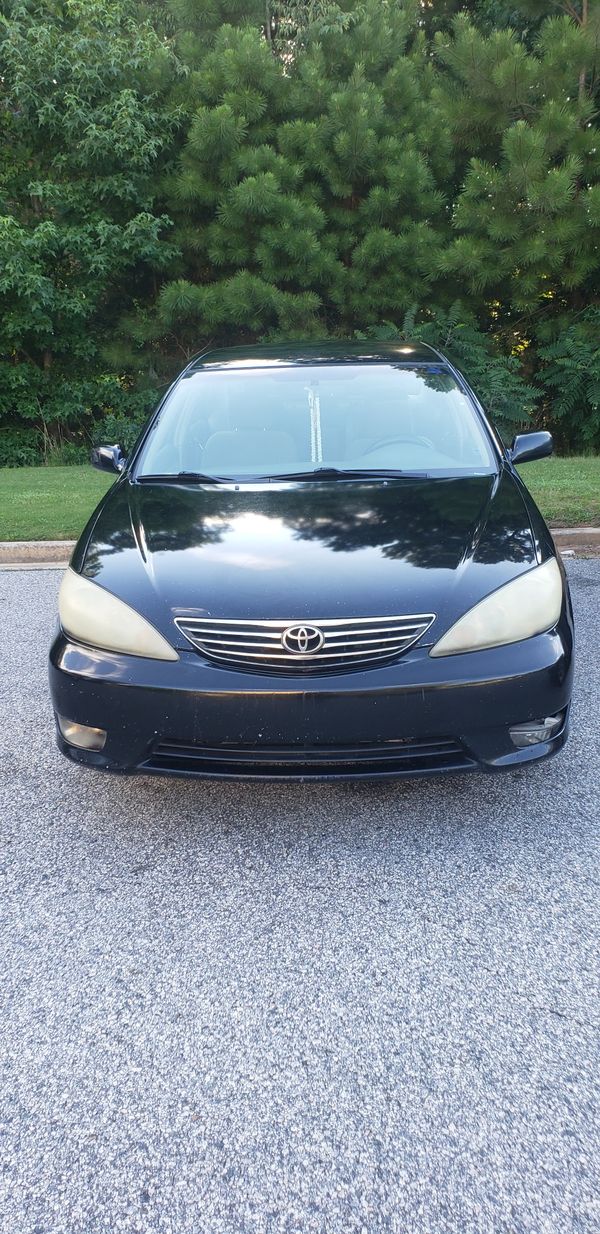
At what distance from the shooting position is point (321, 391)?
3943 millimetres

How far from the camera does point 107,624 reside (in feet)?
8.60

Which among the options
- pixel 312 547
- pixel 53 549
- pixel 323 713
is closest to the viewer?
pixel 323 713

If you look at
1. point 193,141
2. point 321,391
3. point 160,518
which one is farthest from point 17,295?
point 160,518

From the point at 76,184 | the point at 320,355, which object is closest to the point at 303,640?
the point at 320,355

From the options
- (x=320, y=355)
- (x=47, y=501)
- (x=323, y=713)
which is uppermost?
(x=320, y=355)

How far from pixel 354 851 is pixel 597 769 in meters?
1.02

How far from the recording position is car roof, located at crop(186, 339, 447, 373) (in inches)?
165

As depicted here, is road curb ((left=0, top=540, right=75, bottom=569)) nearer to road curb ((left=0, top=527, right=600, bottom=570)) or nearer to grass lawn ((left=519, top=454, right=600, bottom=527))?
road curb ((left=0, top=527, right=600, bottom=570))

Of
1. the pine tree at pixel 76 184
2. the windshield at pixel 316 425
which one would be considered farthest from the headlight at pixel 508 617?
the pine tree at pixel 76 184

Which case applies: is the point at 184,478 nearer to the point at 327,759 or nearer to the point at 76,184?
the point at 327,759

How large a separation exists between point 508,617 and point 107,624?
3.82 feet

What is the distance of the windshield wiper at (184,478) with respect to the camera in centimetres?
349

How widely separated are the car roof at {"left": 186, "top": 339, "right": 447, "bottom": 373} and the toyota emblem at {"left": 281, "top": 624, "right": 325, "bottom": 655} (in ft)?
6.88

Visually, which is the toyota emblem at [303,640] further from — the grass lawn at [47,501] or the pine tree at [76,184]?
the pine tree at [76,184]
